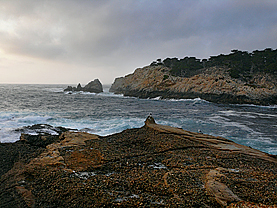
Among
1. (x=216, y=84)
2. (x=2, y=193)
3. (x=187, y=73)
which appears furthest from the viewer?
(x=187, y=73)

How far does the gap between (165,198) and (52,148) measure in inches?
224

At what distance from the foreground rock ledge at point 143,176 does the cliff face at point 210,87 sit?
38.3 metres

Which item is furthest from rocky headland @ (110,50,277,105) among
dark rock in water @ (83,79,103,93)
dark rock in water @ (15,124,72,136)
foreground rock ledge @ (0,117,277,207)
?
dark rock in water @ (15,124,72,136)

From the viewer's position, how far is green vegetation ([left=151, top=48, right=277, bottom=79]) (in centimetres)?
5770

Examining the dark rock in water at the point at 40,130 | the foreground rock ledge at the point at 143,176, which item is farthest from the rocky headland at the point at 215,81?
the dark rock in water at the point at 40,130

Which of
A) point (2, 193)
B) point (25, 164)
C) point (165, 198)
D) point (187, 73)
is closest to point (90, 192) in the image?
point (165, 198)

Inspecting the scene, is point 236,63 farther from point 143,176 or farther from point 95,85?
point 143,176

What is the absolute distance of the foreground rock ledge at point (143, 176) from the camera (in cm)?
400

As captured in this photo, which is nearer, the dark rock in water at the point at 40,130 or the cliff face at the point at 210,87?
the dark rock in water at the point at 40,130

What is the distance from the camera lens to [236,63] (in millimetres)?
64625

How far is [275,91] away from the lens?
135 ft

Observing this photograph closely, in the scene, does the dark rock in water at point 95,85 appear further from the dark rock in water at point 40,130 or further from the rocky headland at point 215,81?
the dark rock in water at point 40,130

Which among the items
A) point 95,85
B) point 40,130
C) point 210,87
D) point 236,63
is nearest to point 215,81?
point 210,87

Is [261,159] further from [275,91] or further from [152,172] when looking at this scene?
[275,91]
